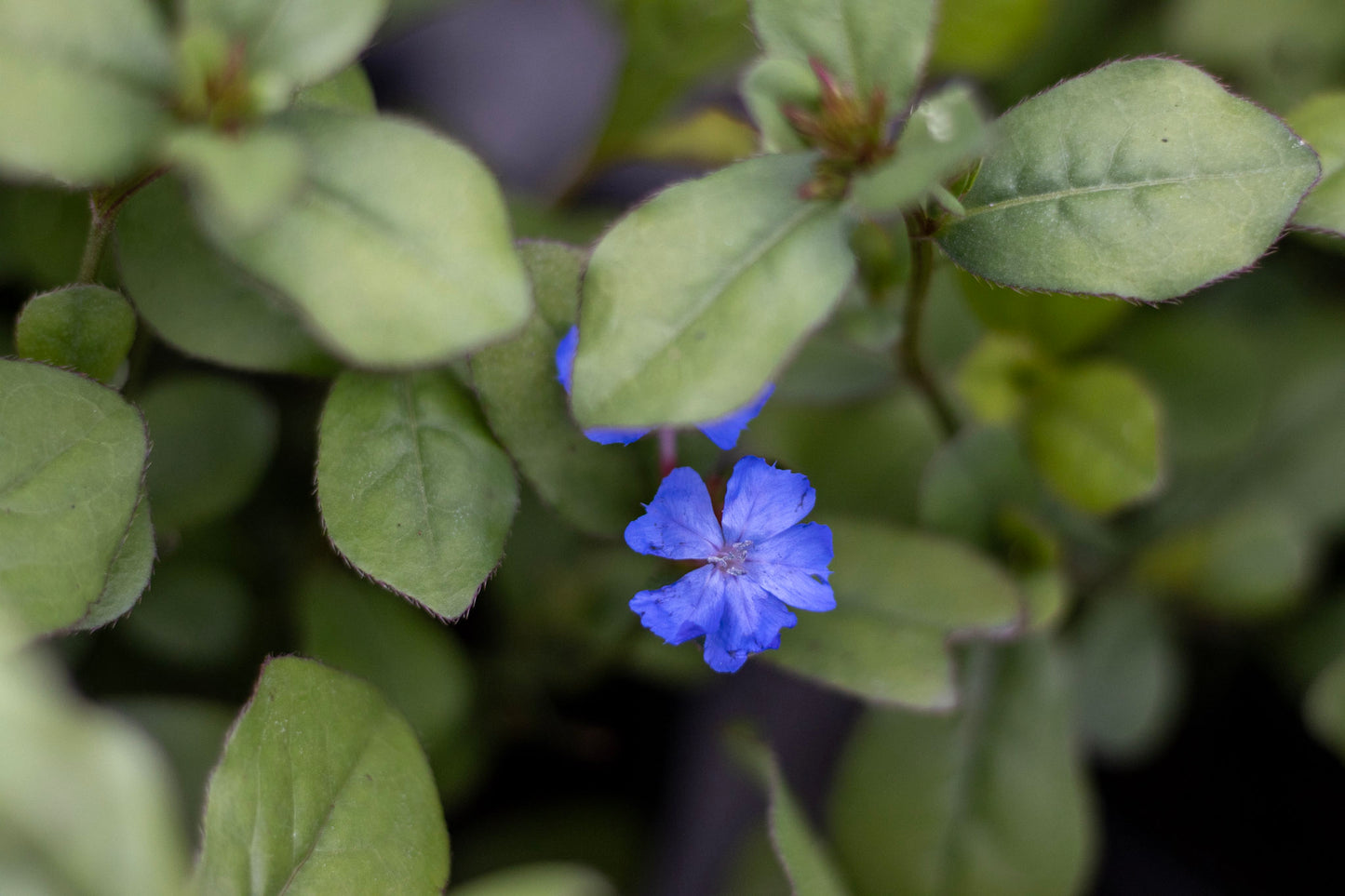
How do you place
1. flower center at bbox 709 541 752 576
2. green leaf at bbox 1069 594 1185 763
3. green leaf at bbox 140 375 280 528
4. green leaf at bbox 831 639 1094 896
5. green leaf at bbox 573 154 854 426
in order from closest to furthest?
green leaf at bbox 573 154 854 426 → flower center at bbox 709 541 752 576 → green leaf at bbox 140 375 280 528 → green leaf at bbox 831 639 1094 896 → green leaf at bbox 1069 594 1185 763

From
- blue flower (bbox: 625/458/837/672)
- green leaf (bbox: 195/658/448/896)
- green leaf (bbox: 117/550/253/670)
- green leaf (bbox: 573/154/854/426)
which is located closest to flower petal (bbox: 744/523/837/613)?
blue flower (bbox: 625/458/837/672)

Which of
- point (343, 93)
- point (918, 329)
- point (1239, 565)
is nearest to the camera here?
point (343, 93)

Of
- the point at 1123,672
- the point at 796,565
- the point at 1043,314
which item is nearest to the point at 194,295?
the point at 796,565

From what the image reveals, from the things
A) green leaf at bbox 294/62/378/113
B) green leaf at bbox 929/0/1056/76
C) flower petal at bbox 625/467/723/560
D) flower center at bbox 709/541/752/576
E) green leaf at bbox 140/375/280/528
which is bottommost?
green leaf at bbox 140/375/280/528

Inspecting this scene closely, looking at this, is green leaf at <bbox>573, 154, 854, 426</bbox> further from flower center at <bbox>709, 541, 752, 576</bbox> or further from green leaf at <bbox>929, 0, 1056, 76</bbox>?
→ green leaf at <bbox>929, 0, 1056, 76</bbox>

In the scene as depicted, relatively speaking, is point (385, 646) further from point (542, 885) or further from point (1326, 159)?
point (1326, 159)

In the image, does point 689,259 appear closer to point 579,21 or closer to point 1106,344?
point 1106,344

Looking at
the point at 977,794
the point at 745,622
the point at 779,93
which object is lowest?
the point at 977,794
